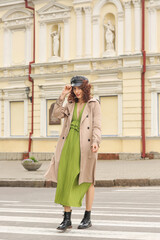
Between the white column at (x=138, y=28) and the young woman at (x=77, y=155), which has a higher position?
the white column at (x=138, y=28)

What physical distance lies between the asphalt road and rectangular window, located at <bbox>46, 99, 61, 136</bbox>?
48.0 feet

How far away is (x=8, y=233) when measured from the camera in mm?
6250

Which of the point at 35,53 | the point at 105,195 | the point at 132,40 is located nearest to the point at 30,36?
the point at 35,53

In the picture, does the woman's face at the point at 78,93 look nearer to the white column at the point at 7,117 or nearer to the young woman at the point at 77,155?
the young woman at the point at 77,155

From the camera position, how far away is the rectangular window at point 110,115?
78.9 feet

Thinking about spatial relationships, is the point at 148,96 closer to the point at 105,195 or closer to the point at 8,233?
the point at 105,195

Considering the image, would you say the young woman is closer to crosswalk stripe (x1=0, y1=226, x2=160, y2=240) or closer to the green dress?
the green dress

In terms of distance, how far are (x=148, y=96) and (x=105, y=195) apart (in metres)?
12.7

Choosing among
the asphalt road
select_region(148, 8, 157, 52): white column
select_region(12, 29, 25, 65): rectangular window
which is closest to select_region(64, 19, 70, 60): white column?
select_region(12, 29, 25, 65): rectangular window

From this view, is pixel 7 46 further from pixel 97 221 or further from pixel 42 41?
pixel 97 221

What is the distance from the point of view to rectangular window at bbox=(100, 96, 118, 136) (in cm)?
2405

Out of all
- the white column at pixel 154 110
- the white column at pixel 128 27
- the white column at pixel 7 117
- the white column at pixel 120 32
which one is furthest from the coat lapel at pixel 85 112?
the white column at pixel 7 117

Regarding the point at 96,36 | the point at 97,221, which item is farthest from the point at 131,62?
the point at 97,221

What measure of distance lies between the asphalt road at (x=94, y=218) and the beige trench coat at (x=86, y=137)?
67cm
